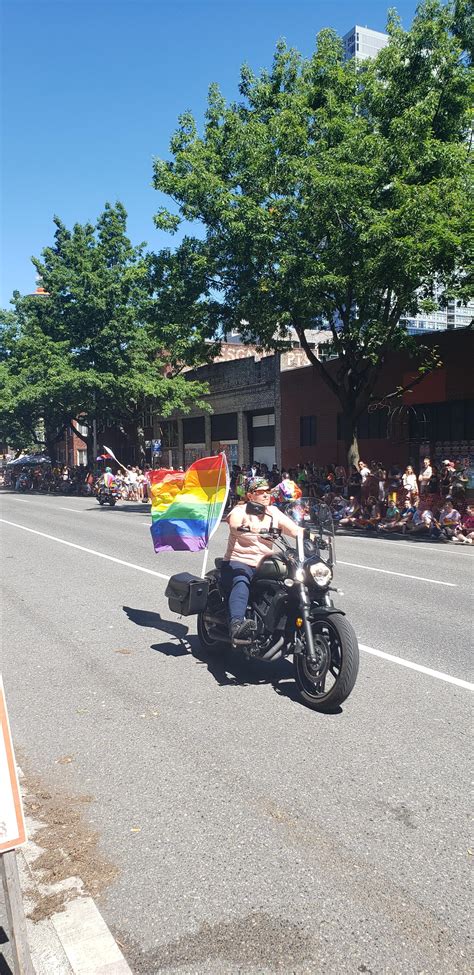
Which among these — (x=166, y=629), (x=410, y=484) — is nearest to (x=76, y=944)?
(x=166, y=629)

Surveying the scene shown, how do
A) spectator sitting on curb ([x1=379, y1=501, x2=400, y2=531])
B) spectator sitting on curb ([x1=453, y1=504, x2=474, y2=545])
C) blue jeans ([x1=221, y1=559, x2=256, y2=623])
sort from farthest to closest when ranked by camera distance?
spectator sitting on curb ([x1=379, y1=501, x2=400, y2=531]) < spectator sitting on curb ([x1=453, y1=504, x2=474, y2=545]) < blue jeans ([x1=221, y1=559, x2=256, y2=623])

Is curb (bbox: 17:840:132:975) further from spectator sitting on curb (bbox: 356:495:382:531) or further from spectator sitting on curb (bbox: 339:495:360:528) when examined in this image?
spectator sitting on curb (bbox: 339:495:360:528)

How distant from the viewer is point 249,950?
2.96 metres

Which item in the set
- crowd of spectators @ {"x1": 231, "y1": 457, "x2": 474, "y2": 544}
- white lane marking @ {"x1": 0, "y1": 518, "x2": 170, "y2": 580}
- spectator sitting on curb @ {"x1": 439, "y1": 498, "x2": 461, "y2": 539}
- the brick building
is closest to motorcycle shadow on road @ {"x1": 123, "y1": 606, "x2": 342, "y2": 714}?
white lane marking @ {"x1": 0, "y1": 518, "x2": 170, "y2": 580}

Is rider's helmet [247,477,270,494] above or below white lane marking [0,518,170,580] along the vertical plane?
above

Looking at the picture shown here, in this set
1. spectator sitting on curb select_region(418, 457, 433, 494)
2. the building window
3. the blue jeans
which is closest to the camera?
the blue jeans

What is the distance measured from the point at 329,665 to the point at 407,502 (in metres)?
15.1

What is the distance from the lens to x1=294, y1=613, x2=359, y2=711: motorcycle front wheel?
17.2 feet

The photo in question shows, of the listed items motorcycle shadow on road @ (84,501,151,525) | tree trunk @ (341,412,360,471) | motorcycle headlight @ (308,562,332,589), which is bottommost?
motorcycle shadow on road @ (84,501,151,525)

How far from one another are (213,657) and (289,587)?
5.40ft

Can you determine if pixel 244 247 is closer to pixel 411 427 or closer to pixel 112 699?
pixel 411 427

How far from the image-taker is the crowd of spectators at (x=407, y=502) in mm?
18312

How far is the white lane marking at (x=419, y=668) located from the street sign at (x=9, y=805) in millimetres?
4214

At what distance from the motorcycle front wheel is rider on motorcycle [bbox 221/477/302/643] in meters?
0.62
